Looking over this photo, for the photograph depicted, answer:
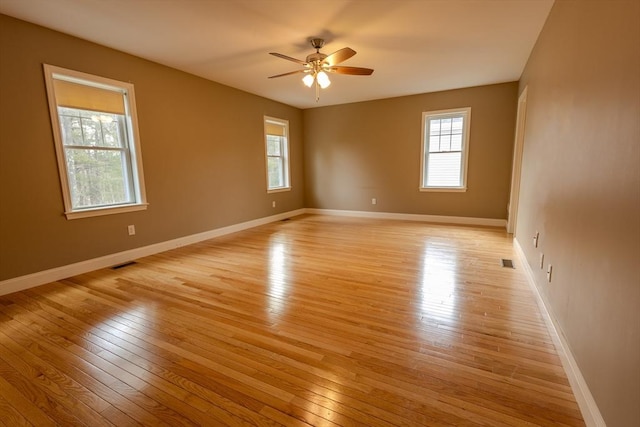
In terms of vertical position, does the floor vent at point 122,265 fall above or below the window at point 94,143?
below

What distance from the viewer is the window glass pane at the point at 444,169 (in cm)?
585

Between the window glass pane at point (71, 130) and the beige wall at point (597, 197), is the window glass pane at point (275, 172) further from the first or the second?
the beige wall at point (597, 197)

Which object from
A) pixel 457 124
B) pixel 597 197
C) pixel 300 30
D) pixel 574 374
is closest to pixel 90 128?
pixel 300 30

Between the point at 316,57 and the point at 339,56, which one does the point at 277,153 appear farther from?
the point at 339,56

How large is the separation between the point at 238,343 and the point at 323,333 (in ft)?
1.95

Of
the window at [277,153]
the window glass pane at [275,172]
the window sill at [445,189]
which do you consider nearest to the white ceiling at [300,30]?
the window at [277,153]

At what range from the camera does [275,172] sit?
A: 21.8ft

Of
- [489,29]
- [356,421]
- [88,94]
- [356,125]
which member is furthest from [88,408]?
[356,125]

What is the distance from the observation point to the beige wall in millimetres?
1116

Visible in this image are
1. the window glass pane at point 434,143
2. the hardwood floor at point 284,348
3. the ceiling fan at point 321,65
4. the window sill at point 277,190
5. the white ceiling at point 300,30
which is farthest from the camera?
the window sill at point 277,190

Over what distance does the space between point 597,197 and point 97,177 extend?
15.2 feet

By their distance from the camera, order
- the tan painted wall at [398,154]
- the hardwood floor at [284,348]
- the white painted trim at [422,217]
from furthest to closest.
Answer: the white painted trim at [422,217] → the tan painted wall at [398,154] → the hardwood floor at [284,348]

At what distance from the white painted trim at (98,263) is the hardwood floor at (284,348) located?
0.45ft

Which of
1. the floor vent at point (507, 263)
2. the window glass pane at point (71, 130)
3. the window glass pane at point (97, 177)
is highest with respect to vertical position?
the window glass pane at point (71, 130)
